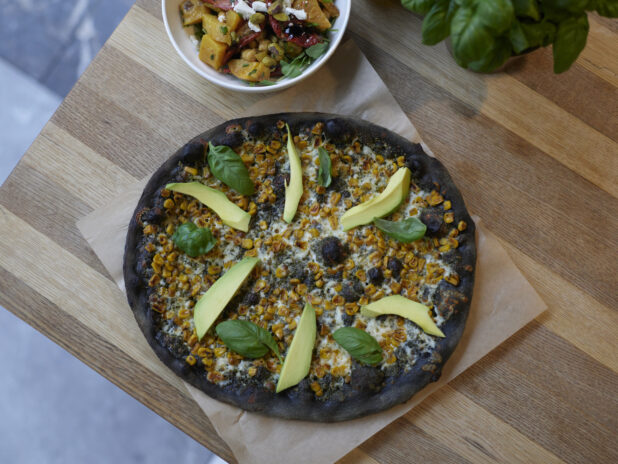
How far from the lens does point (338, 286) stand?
1723 mm

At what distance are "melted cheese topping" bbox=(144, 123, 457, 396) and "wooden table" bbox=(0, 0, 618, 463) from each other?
0.71 feet

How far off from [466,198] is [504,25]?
2.34 ft

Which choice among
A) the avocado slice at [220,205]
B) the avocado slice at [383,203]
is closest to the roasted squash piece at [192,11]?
the avocado slice at [220,205]

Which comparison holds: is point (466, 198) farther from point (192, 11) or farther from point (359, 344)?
point (192, 11)

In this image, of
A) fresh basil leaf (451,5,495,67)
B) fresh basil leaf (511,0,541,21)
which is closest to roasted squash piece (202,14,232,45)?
fresh basil leaf (451,5,495,67)

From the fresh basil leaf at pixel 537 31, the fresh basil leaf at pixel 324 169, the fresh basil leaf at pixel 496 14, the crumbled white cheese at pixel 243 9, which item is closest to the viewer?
the fresh basil leaf at pixel 496 14

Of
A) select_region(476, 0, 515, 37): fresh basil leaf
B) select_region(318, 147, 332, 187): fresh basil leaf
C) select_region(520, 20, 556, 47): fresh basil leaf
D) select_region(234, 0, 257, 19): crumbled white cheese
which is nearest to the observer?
select_region(476, 0, 515, 37): fresh basil leaf

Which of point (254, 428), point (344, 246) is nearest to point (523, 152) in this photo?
point (344, 246)

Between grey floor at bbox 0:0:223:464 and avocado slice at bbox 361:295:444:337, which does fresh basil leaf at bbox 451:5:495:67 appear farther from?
grey floor at bbox 0:0:223:464

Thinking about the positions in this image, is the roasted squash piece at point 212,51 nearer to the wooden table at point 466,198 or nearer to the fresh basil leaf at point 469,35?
the wooden table at point 466,198

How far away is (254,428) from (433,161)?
1055 mm

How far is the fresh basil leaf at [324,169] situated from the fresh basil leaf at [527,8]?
2.22 ft

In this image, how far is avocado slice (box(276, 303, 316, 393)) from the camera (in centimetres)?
167

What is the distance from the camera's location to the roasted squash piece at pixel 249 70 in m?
1.64
